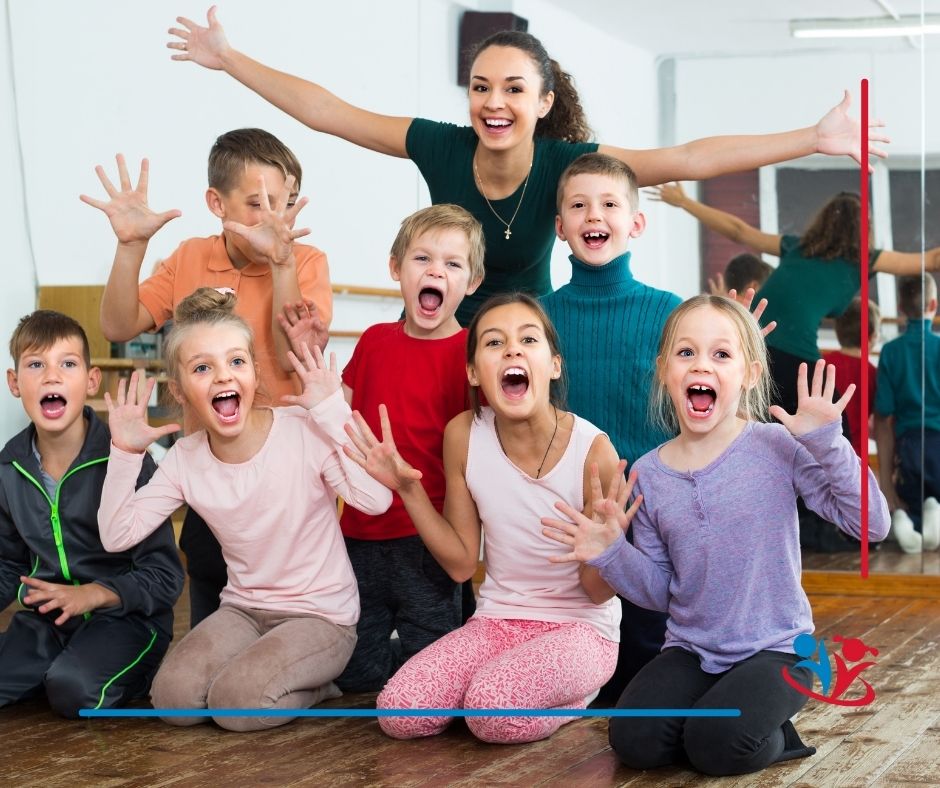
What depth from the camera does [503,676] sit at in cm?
215

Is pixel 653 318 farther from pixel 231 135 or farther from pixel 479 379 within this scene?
pixel 231 135

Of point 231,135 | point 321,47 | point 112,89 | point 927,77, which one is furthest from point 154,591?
point 927,77

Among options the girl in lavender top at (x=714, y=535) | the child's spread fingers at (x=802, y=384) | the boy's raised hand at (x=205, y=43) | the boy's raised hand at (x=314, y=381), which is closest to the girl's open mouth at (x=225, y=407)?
the boy's raised hand at (x=314, y=381)

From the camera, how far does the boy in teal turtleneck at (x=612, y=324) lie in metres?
2.55

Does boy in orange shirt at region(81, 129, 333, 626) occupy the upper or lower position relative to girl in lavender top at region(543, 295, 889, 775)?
upper

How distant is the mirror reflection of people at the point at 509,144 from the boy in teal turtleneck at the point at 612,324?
0.45ft

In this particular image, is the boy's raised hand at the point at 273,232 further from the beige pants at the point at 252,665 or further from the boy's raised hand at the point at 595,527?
the boy's raised hand at the point at 595,527

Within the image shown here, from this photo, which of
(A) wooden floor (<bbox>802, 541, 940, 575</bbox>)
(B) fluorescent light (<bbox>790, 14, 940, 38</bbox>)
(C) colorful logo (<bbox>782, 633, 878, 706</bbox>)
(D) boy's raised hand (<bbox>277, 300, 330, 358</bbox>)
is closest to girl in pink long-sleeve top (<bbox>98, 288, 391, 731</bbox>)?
(D) boy's raised hand (<bbox>277, 300, 330, 358</bbox>)

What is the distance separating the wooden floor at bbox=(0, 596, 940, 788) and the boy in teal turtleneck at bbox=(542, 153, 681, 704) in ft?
1.02

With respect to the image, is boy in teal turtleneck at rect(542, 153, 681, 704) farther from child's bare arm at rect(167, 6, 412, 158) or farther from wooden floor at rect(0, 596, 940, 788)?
child's bare arm at rect(167, 6, 412, 158)

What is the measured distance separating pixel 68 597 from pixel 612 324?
1.19 meters

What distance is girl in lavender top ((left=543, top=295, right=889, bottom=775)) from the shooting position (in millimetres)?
2022

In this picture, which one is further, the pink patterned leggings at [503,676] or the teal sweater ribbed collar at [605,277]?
the teal sweater ribbed collar at [605,277]

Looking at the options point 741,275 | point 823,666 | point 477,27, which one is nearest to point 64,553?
point 823,666
